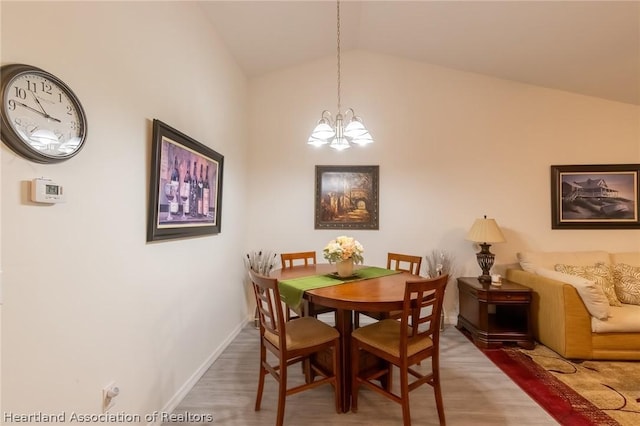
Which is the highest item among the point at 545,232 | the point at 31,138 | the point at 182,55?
the point at 182,55

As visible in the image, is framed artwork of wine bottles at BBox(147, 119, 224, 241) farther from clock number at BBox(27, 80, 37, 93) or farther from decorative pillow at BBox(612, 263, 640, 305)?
decorative pillow at BBox(612, 263, 640, 305)

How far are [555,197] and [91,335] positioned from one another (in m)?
4.50

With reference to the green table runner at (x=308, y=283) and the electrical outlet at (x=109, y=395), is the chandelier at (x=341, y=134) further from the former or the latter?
the electrical outlet at (x=109, y=395)

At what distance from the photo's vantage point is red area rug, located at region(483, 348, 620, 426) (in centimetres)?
185

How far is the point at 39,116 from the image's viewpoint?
3.61ft

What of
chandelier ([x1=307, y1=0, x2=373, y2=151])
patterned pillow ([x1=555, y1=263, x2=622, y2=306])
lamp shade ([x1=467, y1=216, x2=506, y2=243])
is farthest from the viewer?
lamp shade ([x1=467, y1=216, x2=506, y2=243])

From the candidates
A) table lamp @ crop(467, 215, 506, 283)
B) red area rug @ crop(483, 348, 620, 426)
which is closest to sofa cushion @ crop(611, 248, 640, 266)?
table lamp @ crop(467, 215, 506, 283)

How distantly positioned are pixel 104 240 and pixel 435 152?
3471mm

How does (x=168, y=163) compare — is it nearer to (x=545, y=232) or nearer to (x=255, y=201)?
(x=255, y=201)

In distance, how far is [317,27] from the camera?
10.0ft

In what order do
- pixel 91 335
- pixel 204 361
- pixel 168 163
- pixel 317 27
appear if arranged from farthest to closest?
pixel 317 27 → pixel 204 361 → pixel 168 163 → pixel 91 335

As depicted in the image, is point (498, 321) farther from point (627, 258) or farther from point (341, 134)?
point (341, 134)

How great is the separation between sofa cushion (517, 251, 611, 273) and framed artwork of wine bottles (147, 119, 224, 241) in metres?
3.44

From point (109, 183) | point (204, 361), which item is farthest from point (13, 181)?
point (204, 361)
